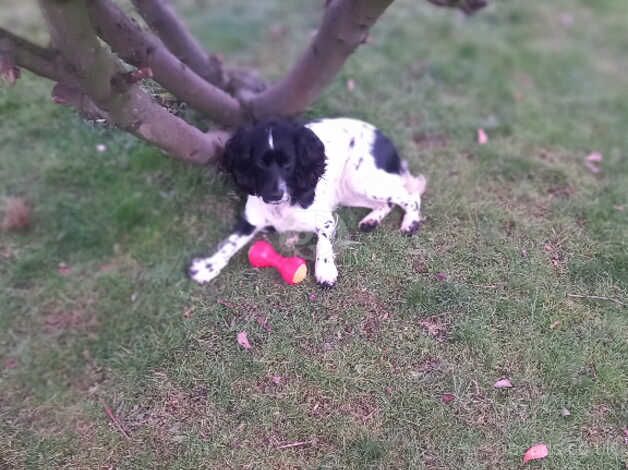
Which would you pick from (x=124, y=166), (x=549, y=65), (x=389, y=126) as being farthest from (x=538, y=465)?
(x=549, y=65)

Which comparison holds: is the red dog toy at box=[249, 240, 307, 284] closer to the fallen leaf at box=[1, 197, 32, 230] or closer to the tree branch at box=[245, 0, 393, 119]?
the tree branch at box=[245, 0, 393, 119]

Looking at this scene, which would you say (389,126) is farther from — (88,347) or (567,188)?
(88,347)

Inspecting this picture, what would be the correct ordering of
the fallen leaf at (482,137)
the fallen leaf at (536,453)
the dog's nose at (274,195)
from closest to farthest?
the fallen leaf at (536,453)
the dog's nose at (274,195)
the fallen leaf at (482,137)

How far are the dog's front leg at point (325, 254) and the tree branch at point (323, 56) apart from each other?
0.98 meters

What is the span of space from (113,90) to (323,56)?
56.7 inches

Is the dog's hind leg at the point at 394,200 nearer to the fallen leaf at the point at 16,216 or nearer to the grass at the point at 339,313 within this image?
the grass at the point at 339,313

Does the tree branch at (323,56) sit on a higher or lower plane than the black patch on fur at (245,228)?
higher

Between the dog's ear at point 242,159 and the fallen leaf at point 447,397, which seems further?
the dog's ear at point 242,159

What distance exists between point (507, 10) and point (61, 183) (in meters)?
4.91

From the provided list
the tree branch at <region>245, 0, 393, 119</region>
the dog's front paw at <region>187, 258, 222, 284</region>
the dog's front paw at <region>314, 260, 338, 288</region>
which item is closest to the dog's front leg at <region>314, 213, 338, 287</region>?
the dog's front paw at <region>314, 260, 338, 288</region>

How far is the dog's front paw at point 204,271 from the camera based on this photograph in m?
3.48

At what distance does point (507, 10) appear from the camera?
6.09 m

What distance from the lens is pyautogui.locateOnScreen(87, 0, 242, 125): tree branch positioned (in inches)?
116

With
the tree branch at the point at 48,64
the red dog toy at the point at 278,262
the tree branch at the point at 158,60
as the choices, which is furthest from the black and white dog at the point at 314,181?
the tree branch at the point at 48,64
